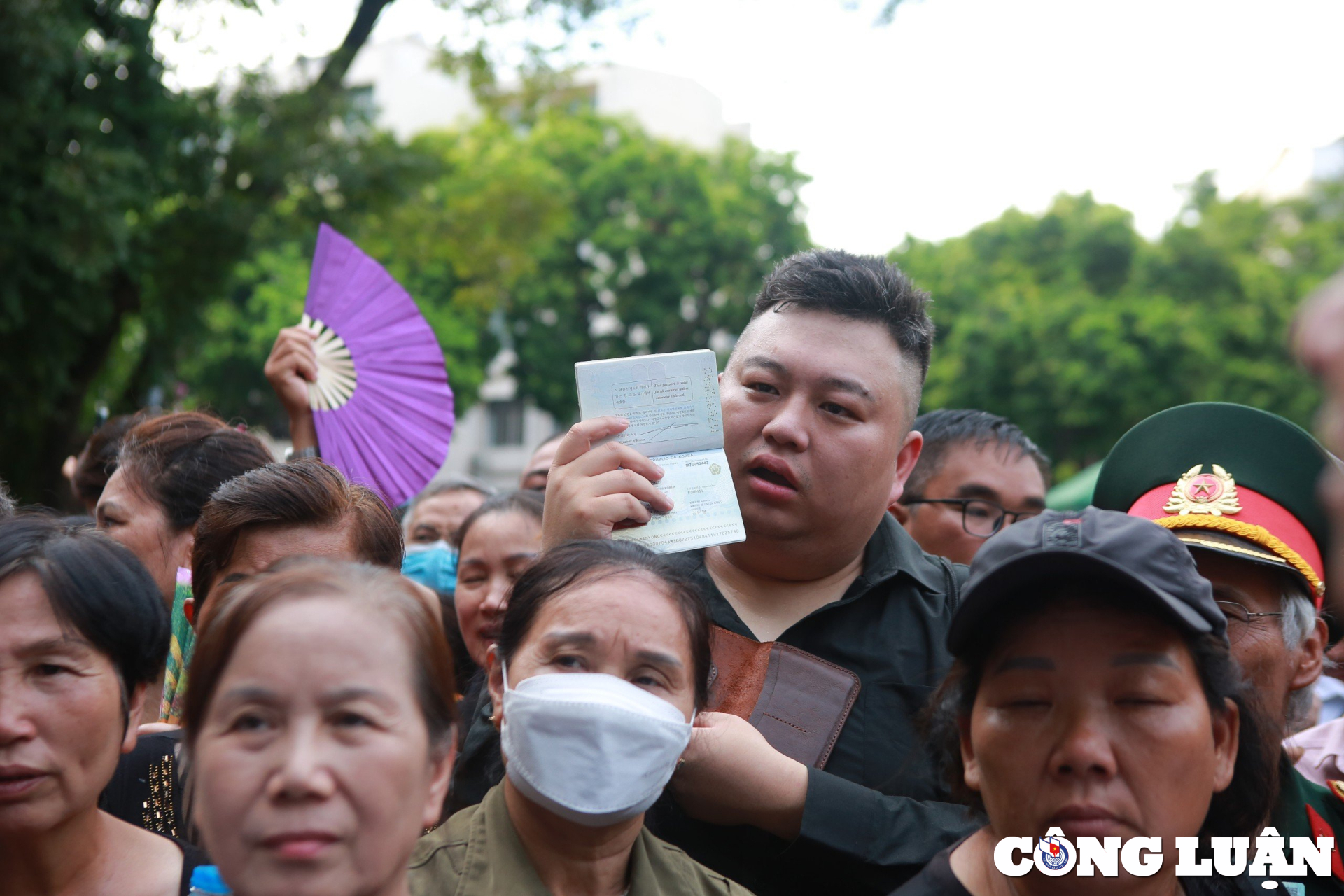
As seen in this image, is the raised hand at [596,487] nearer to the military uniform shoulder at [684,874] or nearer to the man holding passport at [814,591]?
the man holding passport at [814,591]

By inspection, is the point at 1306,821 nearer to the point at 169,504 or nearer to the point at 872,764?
the point at 872,764

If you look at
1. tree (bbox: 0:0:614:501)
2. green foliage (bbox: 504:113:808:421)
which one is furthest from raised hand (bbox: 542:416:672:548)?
green foliage (bbox: 504:113:808:421)

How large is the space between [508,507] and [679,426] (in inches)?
62.7

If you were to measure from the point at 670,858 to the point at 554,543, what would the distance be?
0.69m

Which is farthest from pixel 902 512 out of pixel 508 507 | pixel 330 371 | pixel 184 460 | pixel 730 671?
pixel 184 460

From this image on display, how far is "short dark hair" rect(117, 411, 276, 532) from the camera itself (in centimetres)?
321

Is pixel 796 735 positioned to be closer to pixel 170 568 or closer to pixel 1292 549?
pixel 1292 549

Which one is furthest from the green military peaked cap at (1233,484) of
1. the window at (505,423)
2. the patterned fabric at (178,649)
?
the window at (505,423)

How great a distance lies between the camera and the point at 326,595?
6.07 feet

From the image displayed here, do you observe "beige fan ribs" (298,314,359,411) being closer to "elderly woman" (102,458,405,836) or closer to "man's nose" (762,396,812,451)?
"elderly woman" (102,458,405,836)

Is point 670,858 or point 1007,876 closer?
point 1007,876

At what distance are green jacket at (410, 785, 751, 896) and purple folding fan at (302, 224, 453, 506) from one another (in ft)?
5.59

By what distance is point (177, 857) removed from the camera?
88.5 inches

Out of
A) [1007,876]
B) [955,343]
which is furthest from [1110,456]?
[955,343]
